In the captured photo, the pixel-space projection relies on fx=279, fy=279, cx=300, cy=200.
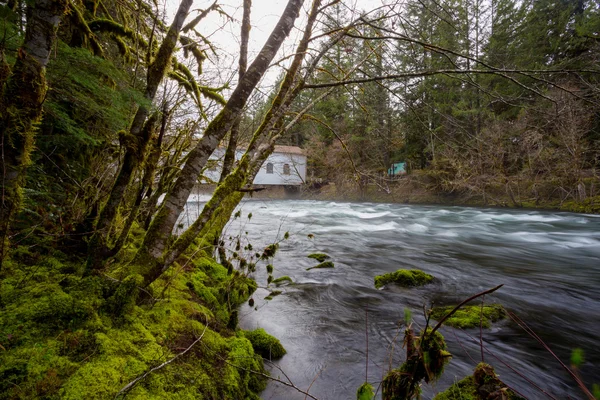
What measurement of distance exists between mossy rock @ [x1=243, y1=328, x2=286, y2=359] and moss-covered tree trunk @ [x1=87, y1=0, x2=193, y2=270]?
184cm

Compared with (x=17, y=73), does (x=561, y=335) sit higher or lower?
lower

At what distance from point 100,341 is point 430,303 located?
5.15m

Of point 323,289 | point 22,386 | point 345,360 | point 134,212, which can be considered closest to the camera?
point 22,386

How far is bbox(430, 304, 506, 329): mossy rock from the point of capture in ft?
13.6

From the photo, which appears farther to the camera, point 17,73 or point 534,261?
point 534,261

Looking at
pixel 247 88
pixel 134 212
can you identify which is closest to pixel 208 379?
pixel 134 212

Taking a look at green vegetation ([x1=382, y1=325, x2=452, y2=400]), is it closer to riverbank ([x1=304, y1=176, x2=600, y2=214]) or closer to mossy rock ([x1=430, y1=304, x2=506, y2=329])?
mossy rock ([x1=430, y1=304, x2=506, y2=329])

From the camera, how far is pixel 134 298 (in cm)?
238

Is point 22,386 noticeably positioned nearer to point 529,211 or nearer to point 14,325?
point 14,325

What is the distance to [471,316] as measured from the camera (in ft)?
14.0

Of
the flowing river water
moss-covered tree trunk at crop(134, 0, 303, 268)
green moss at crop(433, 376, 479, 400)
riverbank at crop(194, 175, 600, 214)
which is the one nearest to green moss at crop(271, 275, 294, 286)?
the flowing river water

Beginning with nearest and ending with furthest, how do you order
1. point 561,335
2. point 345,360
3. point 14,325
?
point 14,325, point 345,360, point 561,335

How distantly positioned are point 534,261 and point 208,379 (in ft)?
32.0

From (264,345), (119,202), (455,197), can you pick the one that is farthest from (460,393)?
(455,197)
